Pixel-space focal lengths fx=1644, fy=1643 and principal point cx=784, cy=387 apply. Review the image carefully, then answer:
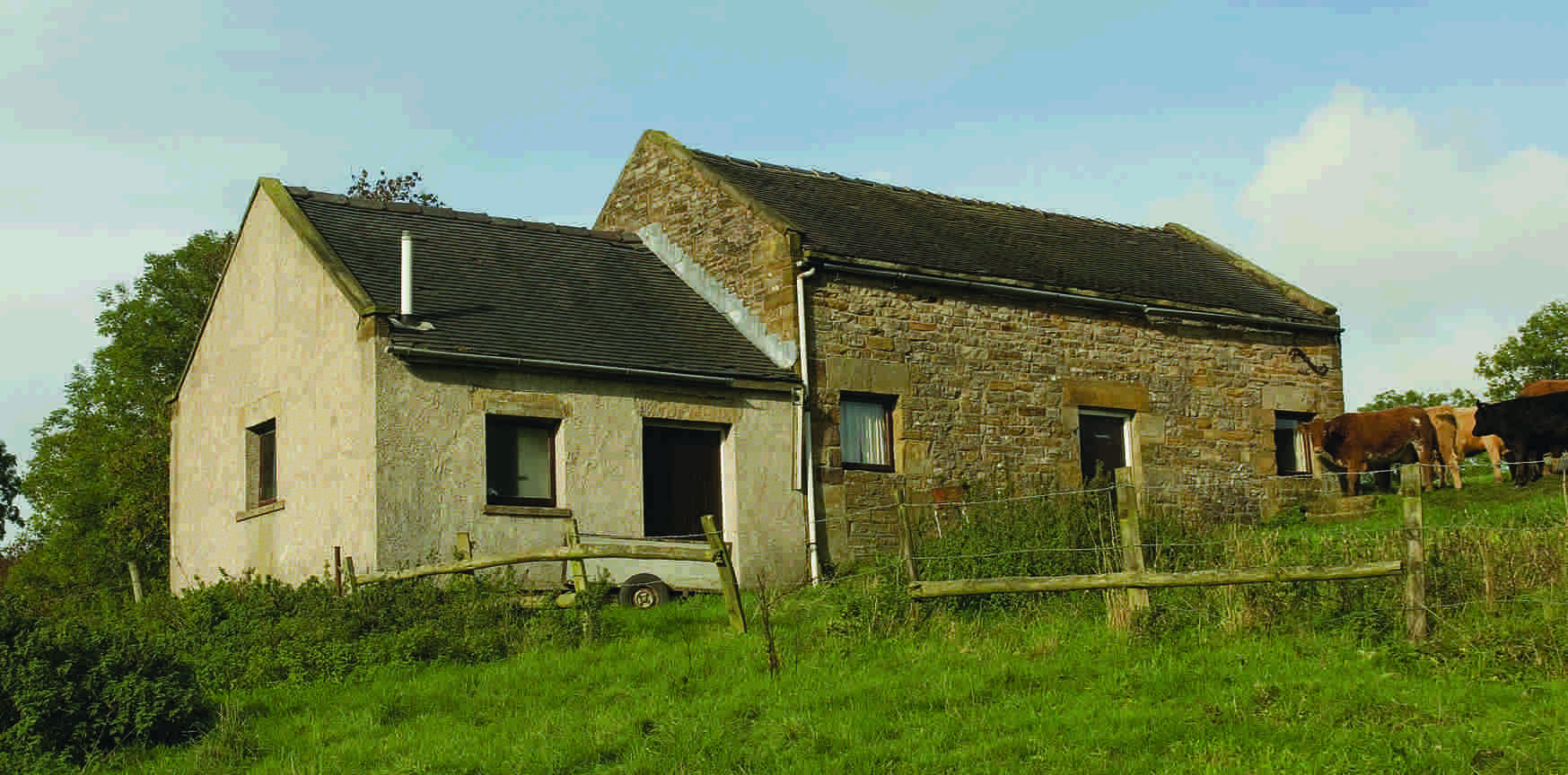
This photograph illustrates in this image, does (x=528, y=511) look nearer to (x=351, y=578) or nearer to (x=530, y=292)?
(x=351, y=578)

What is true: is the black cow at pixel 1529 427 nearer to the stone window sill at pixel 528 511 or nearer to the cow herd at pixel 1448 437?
the cow herd at pixel 1448 437

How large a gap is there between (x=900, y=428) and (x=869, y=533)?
146cm

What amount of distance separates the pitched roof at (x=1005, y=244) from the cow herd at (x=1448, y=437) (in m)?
2.51

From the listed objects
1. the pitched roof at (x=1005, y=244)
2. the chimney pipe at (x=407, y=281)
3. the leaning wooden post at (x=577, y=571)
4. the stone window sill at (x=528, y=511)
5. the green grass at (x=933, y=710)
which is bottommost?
the green grass at (x=933, y=710)

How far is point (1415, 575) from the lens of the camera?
11.8 m

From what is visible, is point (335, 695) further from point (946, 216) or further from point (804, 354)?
point (946, 216)

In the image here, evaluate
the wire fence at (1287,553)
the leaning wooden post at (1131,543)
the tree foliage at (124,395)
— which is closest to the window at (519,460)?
the wire fence at (1287,553)

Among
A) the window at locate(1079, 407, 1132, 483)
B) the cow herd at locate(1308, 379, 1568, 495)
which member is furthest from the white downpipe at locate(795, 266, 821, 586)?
the cow herd at locate(1308, 379, 1568, 495)

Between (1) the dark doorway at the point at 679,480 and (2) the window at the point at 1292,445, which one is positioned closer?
(1) the dark doorway at the point at 679,480

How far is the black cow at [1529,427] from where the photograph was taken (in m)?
21.8

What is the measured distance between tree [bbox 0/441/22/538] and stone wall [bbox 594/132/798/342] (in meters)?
36.1

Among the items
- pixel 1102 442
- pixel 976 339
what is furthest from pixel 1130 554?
pixel 1102 442

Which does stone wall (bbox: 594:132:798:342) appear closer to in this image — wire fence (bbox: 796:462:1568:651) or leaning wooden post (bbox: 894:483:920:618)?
wire fence (bbox: 796:462:1568:651)

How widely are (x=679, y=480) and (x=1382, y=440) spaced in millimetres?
10657
